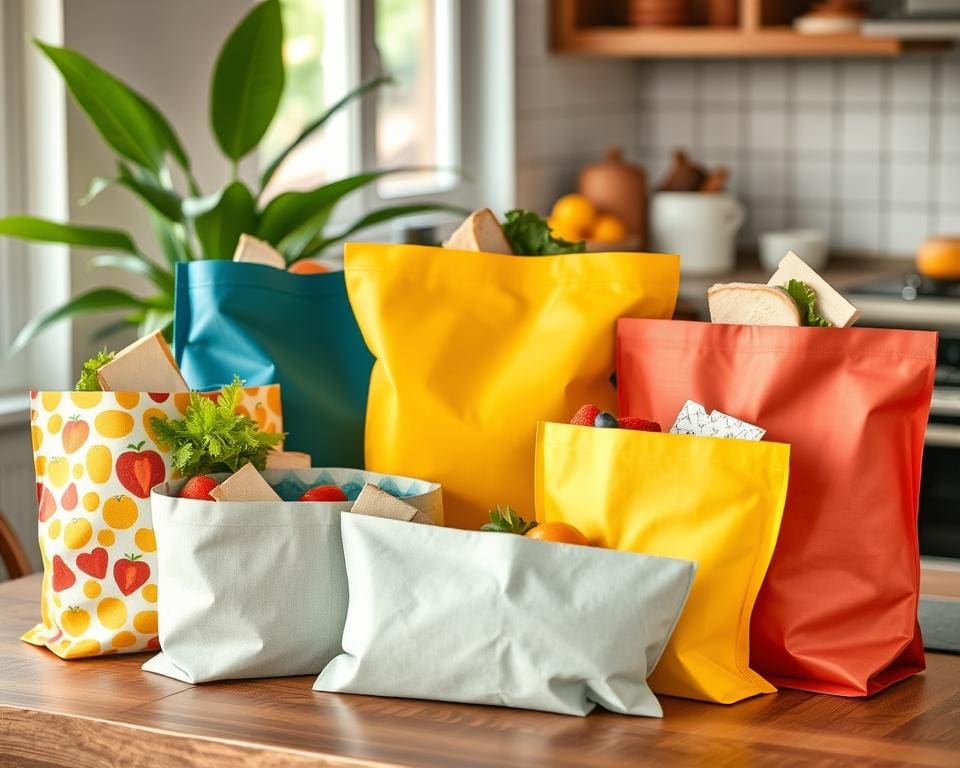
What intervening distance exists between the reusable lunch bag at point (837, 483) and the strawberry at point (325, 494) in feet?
0.94

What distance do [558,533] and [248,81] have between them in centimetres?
148

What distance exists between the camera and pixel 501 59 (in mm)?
3850

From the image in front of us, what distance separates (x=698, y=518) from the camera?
103 cm

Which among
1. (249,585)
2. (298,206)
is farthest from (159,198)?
(249,585)

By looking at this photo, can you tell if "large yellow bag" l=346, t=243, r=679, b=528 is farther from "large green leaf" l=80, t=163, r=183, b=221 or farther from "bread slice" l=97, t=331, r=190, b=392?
"large green leaf" l=80, t=163, r=183, b=221

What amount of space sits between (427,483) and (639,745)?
0.87 ft

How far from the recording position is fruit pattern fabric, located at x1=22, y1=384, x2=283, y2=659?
3.65 feet

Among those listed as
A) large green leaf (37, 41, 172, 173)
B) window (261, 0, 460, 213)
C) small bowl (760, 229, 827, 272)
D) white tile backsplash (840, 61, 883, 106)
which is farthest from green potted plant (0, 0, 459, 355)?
white tile backsplash (840, 61, 883, 106)

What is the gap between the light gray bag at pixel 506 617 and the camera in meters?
0.98

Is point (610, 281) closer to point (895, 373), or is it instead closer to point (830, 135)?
point (895, 373)

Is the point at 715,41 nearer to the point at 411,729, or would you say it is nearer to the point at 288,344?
the point at 288,344

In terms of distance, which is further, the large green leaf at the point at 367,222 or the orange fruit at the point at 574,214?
the orange fruit at the point at 574,214

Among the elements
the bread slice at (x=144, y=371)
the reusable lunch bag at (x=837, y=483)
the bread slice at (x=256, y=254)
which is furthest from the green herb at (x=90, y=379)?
the reusable lunch bag at (x=837, y=483)

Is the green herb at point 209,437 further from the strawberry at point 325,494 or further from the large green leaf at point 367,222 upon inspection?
the large green leaf at point 367,222
